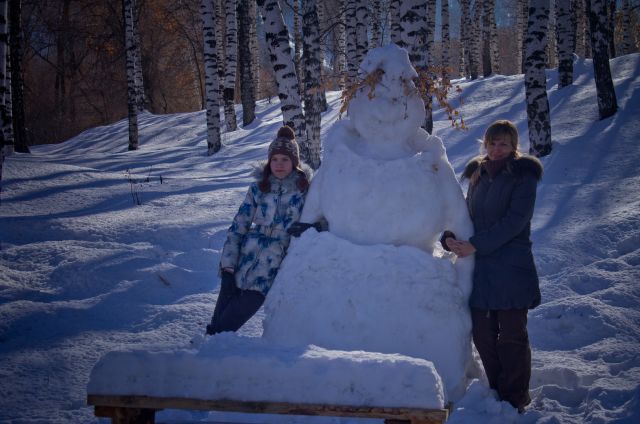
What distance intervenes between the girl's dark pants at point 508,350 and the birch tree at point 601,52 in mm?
7396

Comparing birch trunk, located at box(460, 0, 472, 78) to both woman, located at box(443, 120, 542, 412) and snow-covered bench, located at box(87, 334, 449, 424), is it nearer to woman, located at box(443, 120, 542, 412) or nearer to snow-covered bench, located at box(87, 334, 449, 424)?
woman, located at box(443, 120, 542, 412)

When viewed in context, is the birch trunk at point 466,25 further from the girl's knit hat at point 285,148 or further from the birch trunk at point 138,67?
the girl's knit hat at point 285,148

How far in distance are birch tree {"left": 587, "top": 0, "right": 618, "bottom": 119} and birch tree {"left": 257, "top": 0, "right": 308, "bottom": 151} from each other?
5.53m

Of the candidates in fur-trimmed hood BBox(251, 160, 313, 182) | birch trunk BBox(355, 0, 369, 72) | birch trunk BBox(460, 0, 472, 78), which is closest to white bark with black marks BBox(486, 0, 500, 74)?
birch trunk BBox(460, 0, 472, 78)

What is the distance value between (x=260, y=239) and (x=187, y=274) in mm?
1872

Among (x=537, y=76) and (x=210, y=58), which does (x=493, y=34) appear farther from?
(x=210, y=58)

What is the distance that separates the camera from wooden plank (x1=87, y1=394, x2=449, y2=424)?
187 cm

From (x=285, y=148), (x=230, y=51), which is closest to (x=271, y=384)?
(x=285, y=148)

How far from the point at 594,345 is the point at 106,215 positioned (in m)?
5.84

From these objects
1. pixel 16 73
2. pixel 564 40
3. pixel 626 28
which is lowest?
pixel 564 40

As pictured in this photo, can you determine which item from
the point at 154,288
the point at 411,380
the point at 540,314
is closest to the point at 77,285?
the point at 154,288

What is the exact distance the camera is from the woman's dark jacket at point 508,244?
2768 millimetres

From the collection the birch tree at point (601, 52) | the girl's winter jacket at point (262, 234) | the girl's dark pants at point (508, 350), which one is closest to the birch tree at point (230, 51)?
the birch tree at point (601, 52)

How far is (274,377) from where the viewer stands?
1938mm
